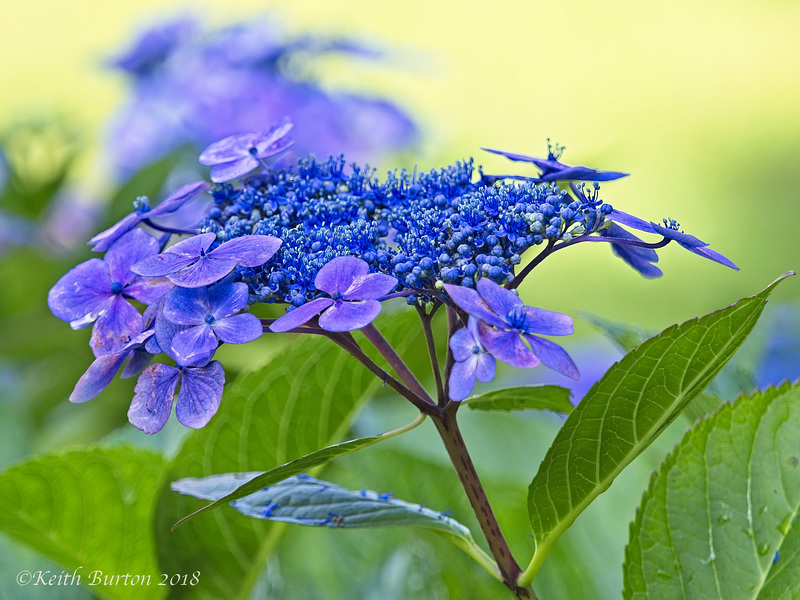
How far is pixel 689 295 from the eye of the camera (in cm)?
363

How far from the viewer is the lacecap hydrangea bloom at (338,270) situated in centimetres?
46

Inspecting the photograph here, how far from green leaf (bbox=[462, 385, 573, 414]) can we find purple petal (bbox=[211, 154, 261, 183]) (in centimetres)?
23

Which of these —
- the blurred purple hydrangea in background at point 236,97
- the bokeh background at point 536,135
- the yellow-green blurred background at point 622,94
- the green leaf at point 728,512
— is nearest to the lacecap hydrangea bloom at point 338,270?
the green leaf at point 728,512

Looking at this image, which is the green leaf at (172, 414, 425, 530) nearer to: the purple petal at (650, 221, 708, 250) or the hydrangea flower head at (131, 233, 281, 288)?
the hydrangea flower head at (131, 233, 281, 288)

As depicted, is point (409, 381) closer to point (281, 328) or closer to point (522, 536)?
point (281, 328)

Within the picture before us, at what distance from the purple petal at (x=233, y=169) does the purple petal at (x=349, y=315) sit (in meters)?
0.17

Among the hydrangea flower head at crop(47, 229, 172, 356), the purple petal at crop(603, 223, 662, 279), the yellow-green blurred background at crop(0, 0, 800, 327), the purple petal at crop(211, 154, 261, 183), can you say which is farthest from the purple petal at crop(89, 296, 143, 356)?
the yellow-green blurred background at crop(0, 0, 800, 327)

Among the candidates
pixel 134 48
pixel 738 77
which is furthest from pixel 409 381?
pixel 738 77

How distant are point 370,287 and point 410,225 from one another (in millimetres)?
83

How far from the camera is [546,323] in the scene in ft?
1.52

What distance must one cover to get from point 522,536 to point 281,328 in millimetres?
495

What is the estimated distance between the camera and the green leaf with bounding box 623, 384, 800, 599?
0.57 m

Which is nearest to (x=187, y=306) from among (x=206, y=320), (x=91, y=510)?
(x=206, y=320)

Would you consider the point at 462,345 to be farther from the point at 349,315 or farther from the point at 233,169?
the point at 233,169
